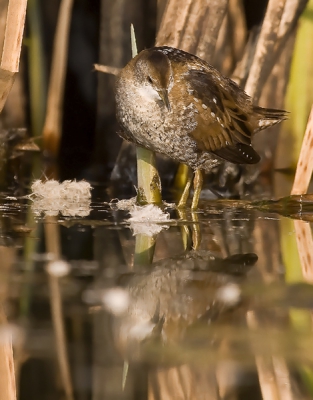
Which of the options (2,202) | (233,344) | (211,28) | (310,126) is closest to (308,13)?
(211,28)

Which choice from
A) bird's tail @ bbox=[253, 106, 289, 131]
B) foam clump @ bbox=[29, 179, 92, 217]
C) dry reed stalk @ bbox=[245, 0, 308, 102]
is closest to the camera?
foam clump @ bbox=[29, 179, 92, 217]

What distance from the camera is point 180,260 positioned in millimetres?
2793

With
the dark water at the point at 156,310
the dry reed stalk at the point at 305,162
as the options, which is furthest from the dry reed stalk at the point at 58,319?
the dry reed stalk at the point at 305,162

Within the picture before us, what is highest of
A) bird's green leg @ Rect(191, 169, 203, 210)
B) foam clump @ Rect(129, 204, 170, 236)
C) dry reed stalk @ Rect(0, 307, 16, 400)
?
bird's green leg @ Rect(191, 169, 203, 210)

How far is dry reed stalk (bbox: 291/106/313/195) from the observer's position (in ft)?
13.1

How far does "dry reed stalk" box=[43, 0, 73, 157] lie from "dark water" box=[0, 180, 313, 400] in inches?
98.2

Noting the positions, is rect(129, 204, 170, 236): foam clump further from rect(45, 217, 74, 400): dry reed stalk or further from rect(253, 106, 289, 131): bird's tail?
rect(253, 106, 289, 131): bird's tail

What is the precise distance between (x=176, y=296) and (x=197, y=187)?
6.13 ft

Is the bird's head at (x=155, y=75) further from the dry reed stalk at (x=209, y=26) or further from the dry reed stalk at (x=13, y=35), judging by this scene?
the dry reed stalk at (x=209, y=26)

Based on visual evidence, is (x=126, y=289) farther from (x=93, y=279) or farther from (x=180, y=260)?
(x=180, y=260)

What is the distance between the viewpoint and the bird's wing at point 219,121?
154 inches

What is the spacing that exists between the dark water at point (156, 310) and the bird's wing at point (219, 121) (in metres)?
0.63

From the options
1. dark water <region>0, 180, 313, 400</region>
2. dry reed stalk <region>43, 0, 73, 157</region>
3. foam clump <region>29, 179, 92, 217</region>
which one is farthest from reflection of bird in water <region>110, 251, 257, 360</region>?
dry reed stalk <region>43, 0, 73, 157</region>

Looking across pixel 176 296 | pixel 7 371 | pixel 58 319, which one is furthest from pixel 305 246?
pixel 7 371
